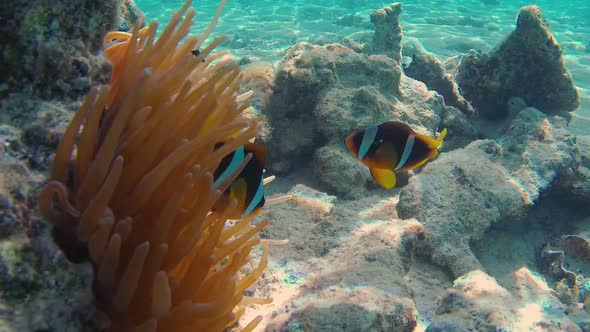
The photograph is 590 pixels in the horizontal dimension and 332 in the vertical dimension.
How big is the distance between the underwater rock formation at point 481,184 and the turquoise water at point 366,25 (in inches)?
107

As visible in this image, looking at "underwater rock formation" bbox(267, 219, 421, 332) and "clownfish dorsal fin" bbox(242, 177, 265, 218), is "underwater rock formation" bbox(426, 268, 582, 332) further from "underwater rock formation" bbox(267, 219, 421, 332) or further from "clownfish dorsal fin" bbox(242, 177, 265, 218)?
"clownfish dorsal fin" bbox(242, 177, 265, 218)

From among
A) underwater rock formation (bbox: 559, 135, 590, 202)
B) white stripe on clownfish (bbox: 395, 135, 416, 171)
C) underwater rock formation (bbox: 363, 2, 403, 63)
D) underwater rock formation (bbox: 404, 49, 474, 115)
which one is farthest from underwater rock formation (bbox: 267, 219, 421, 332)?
underwater rock formation (bbox: 363, 2, 403, 63)

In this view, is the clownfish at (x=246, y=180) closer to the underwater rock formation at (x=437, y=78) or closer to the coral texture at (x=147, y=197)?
the coral texture at (x=147, y=197)

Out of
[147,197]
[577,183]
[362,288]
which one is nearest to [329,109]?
[362,288]

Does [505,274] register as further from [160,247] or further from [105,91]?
[105,91]

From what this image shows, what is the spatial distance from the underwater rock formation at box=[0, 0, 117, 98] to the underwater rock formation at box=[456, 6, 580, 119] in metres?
5.74

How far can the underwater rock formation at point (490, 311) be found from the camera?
88.2 inches

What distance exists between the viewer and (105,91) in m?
1.22

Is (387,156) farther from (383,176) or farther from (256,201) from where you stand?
(256,201)

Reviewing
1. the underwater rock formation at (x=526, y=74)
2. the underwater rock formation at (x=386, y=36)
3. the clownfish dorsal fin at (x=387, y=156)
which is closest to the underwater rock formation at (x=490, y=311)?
the clownfish dorsal fin at (x=387, y=156)

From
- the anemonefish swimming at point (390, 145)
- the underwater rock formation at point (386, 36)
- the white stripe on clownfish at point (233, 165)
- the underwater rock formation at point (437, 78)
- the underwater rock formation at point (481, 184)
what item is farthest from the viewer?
the underwater rock formation at point (386, 36)

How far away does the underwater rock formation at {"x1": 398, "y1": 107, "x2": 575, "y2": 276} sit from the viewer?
3.11 metres

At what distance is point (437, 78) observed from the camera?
6.34 metres

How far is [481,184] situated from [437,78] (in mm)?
3126
